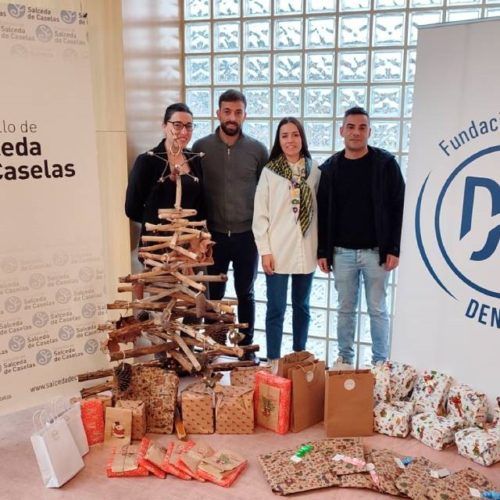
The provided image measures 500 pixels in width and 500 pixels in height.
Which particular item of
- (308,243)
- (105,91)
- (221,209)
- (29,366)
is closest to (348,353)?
(308,243)

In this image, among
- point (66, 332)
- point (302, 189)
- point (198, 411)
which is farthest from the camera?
point (302, 189)

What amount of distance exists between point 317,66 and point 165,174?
111cm

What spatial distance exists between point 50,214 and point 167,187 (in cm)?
63

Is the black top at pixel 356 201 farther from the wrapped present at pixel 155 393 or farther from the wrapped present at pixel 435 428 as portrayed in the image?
the wrapped present at pixel 155 393

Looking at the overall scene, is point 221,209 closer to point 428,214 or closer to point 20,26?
point 428,214

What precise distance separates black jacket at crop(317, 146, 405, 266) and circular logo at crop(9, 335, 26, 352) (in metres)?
1.56

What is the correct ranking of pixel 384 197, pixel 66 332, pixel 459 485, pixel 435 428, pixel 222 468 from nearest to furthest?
pixel 459 485 < pixel 222 468 < pixel 435 428 < pixel 66 332 < pixel 384 197

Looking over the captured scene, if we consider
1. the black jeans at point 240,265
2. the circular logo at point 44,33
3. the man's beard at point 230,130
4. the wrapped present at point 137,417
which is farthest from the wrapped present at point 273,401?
the circular logo at point 44,33

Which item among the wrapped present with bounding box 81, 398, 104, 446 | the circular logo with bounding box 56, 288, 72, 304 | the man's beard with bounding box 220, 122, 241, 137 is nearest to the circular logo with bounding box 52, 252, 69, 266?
the circular logo with bounding box 56, 288, 72, 304

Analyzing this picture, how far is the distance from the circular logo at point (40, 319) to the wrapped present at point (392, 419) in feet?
4.93

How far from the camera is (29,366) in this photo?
255cm

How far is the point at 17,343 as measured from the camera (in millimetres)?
2506

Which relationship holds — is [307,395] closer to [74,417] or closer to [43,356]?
[74,417]

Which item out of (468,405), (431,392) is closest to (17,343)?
(431,392)
